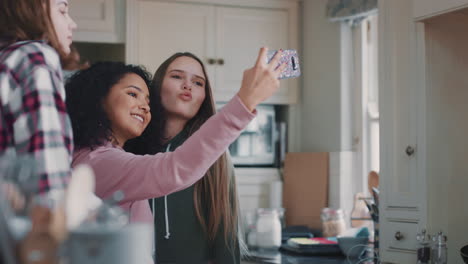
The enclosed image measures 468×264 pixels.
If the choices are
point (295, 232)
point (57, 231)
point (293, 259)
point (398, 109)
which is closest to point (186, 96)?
point (398, 109)

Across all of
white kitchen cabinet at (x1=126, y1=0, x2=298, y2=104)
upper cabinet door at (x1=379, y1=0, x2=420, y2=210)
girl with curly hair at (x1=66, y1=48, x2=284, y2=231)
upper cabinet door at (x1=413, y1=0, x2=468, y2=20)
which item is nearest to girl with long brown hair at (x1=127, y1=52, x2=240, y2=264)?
girl with curly hair at (x1=66, y1=48, x2=284, y2=231)

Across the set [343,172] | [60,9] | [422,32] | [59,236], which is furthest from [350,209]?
[59,236]

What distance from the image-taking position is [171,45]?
11.7 feet

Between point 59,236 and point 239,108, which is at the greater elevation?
point 239,108

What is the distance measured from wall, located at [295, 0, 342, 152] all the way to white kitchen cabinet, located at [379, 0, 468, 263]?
123 centimetres

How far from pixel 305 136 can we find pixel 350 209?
57cm

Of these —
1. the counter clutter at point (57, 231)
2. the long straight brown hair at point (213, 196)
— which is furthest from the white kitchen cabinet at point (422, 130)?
the counter clutter at point (57, 231)

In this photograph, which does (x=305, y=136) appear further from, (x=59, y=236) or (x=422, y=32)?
(x=59, y=236)

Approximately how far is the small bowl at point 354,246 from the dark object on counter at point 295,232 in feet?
1.62

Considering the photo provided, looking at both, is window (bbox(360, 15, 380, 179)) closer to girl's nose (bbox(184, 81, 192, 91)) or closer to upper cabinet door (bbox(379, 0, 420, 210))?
upper cabinet door (bbox(379, 0, 420, 210))

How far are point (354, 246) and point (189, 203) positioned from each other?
96 cm

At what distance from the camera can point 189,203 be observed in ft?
6.22

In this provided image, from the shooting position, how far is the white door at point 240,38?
365 cm

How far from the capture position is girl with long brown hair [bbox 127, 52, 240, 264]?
6.13 ft
